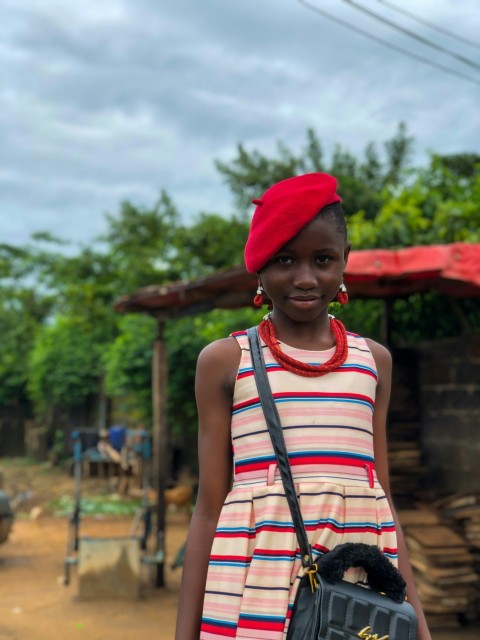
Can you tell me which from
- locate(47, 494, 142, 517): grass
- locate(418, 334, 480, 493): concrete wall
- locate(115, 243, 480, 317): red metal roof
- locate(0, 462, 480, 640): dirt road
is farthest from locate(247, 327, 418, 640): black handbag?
locate(47, 494, 142, 517): grass

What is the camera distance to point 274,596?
57.6 inches

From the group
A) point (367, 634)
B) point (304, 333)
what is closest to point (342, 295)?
point (304, 333)

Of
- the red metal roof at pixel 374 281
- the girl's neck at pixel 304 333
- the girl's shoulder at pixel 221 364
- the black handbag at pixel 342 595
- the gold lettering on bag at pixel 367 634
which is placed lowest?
the gold lettering on bag at pixel 367 634

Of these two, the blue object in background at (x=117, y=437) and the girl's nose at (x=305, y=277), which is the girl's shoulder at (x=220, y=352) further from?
the blue object in background at (x=117, y=437)

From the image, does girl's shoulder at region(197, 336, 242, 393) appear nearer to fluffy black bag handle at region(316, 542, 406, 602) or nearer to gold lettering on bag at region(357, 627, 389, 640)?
fluffy black bag handle at region(316, 542, 406, 602)

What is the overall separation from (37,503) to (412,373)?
8.37 m

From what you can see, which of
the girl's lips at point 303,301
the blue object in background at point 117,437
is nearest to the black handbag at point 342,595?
the girl's lips at point 303,301

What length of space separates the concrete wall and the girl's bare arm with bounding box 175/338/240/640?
14.2ft

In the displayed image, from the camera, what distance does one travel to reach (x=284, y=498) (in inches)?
58.9

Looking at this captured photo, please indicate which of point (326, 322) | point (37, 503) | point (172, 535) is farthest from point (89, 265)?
point (326, 322)

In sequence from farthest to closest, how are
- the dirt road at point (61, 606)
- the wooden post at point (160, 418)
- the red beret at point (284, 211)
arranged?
the wooden post at point (160, 418), the dirt road at point (61, 606), the red beret at point (284, 211)

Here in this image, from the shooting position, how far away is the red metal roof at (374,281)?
14.9 feet

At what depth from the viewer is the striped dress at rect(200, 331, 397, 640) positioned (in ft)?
4.85

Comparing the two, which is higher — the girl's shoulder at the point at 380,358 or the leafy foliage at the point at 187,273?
the leafy foliage at the point at 187,273
